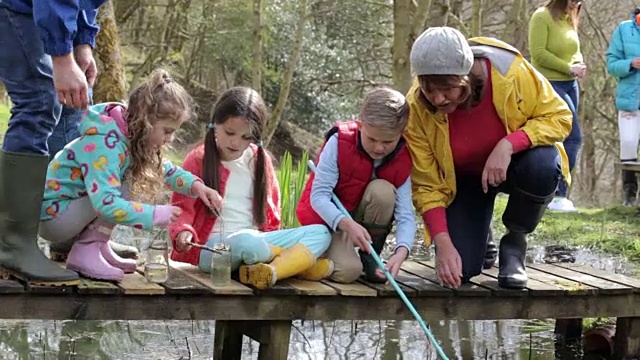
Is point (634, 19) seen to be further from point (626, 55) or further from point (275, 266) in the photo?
point (275, 266)

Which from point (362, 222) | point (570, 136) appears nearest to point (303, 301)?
point (362, 222)

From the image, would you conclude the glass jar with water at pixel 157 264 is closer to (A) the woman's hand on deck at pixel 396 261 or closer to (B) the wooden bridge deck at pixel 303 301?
(B) the wooden bridge deck at pixel 303 301

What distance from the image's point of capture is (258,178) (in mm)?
4031

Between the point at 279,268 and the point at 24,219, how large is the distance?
2.95 feet

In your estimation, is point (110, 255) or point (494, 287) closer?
point (110, 255)

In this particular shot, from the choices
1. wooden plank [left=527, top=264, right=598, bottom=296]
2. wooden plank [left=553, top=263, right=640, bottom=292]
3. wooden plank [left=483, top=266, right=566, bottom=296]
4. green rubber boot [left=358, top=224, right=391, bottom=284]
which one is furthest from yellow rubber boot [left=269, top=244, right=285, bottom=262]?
wooden plank [left=553, top=263, right=640, bottom=292]

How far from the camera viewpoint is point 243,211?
4000 mm

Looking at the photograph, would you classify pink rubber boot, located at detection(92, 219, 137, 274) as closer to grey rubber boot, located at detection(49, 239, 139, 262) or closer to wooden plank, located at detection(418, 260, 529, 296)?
grey rubber boot, located at detection(49, 239, 139, 262)

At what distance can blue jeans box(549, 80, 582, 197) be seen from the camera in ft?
23.3

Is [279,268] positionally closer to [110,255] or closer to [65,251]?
[110,255]

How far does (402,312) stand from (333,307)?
301 mm

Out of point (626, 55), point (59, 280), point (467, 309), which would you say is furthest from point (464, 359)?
point (626, 55)

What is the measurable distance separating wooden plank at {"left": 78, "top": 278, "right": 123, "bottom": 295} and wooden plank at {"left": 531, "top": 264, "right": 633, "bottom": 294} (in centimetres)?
198

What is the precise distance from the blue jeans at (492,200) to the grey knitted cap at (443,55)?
0.50 meters
